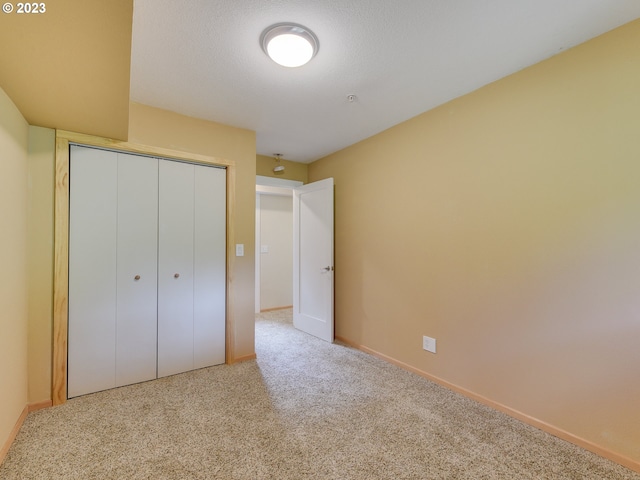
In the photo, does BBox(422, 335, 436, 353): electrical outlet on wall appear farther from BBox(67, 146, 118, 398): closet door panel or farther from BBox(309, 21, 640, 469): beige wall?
BBox(67, 146, 118, 398): closet door panel

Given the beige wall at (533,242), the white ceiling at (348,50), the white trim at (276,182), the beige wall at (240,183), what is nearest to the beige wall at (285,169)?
the white trim at (276,182)

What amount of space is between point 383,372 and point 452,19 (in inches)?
107

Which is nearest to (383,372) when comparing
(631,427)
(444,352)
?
(444,352)

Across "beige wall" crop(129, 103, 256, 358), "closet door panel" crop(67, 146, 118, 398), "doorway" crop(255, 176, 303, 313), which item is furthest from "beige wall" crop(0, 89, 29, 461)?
"doorway" crop(255, 176, 303, 313)

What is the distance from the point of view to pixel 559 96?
6.00 feet

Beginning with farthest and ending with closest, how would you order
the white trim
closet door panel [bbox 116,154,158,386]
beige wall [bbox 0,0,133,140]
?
1. the white trim
2. closet door panel [bbox 116,154,158,386]
3. beige wall [bbox 0,0,133,140]

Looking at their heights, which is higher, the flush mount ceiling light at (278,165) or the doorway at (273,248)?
the flush mount ceiling light at (278,165)

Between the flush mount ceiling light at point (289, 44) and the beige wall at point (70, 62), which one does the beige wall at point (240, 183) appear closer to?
the beige wall at point (70, 62)

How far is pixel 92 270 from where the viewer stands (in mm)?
2299

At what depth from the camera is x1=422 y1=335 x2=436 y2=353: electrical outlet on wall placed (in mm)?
2555

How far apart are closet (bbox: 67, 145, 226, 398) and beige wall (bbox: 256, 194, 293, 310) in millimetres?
2241

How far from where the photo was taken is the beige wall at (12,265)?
64.1 inches

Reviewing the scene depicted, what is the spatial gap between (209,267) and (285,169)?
187 centimetres

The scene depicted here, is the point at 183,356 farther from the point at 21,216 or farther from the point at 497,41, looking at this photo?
the point at 497,41
